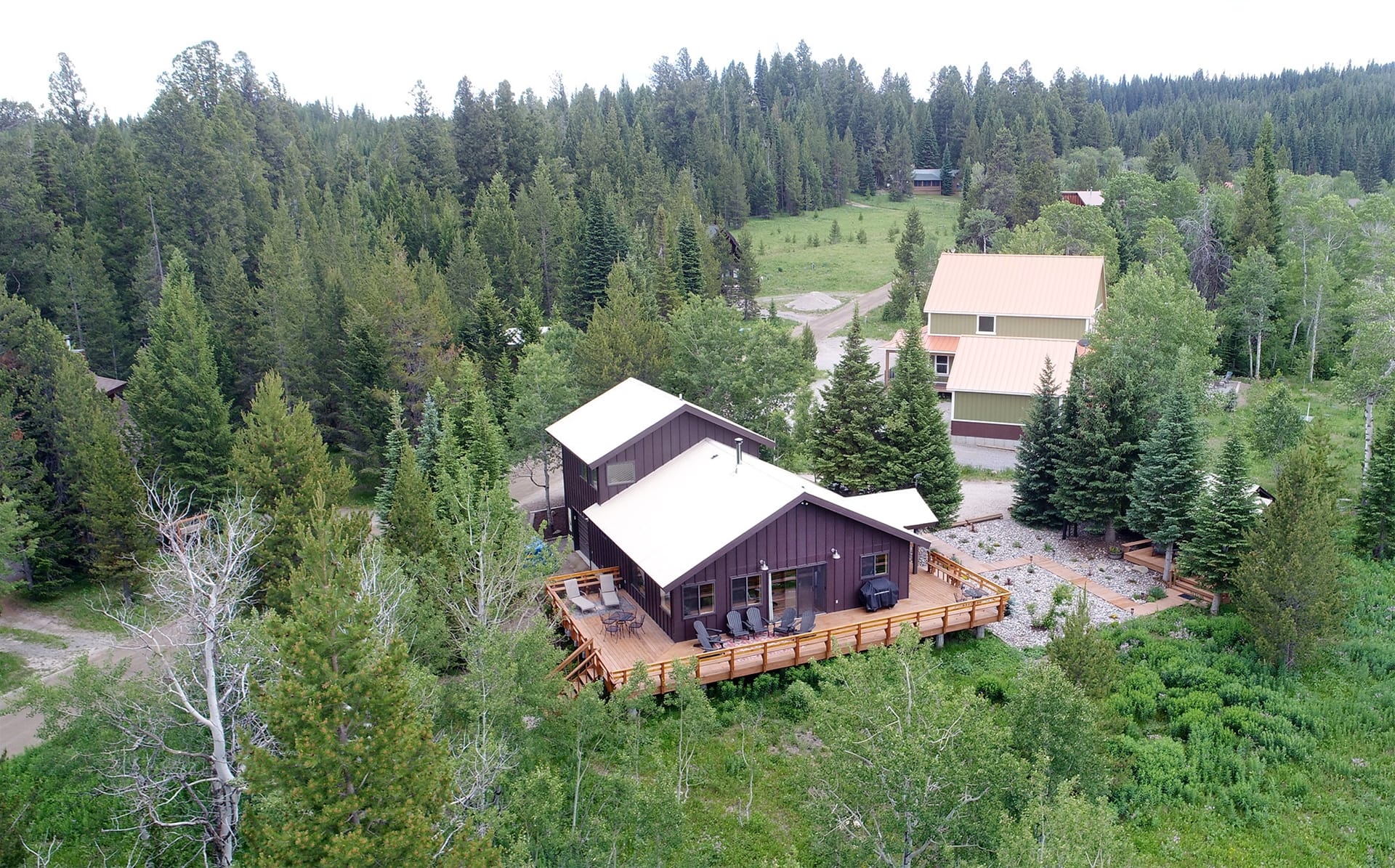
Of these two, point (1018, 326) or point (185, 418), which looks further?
point (1018, 326)

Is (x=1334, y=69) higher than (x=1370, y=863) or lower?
higher

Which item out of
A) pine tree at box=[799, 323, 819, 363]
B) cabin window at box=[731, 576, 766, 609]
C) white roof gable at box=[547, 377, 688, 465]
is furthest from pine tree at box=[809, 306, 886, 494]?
pine tree at box=[799, 323, 819, 363]

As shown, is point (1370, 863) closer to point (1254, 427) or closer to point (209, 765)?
point (209, 765)

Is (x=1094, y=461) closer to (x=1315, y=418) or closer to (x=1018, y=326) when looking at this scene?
(x=1315, y=418)

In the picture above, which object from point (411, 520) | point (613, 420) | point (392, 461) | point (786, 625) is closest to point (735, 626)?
point (786, 625)

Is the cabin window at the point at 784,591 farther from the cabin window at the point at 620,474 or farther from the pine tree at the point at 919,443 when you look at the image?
the pine tree at the point at 919,443

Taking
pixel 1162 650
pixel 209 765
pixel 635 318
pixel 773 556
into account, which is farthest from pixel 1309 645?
pixel 635 318

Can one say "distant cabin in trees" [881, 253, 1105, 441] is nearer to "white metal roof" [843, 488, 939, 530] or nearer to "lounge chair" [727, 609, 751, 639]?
"white metal roof" [843, 488, 939, 530]
